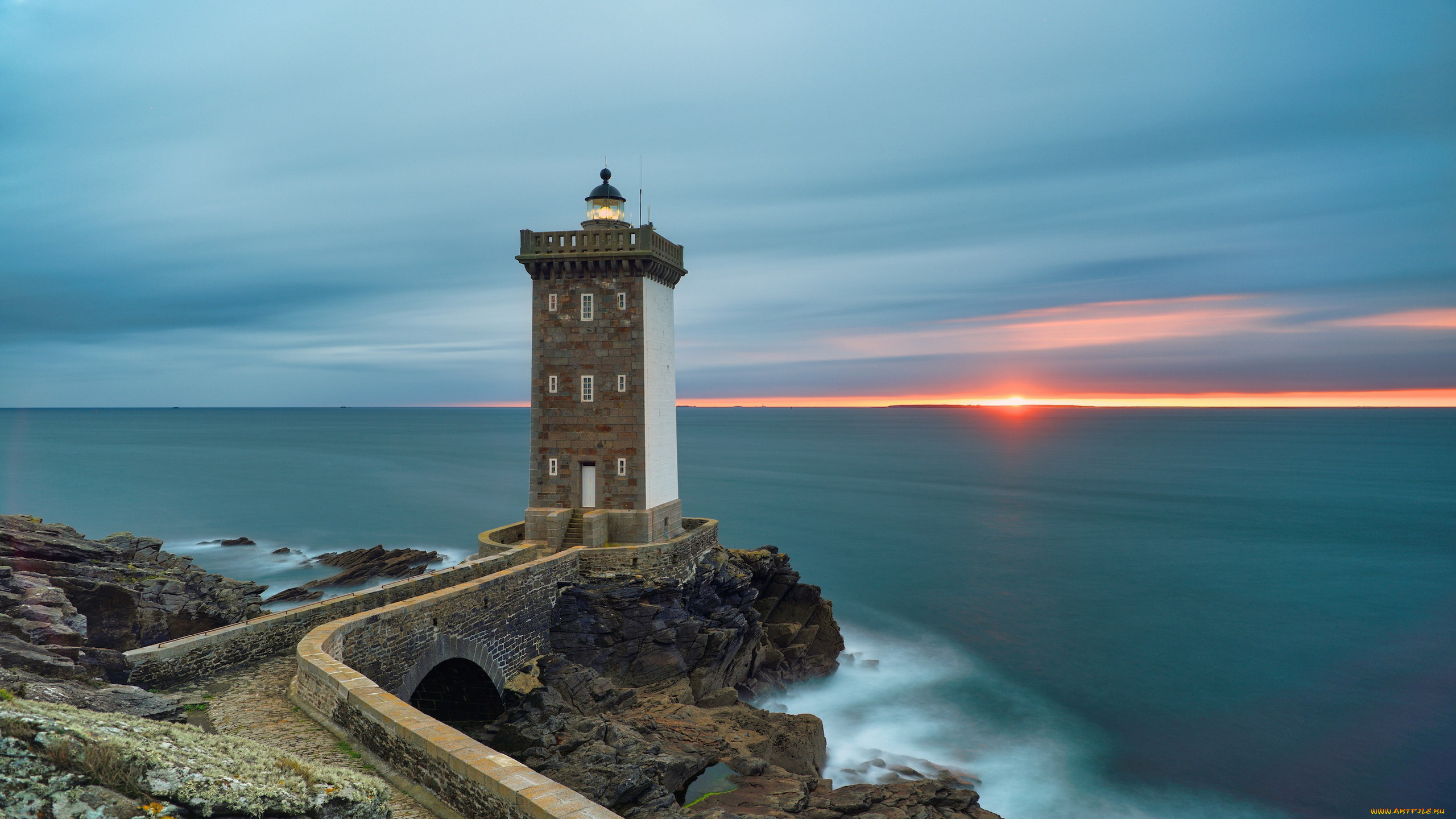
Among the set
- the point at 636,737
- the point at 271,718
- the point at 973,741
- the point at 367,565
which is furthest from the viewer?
the point at 367,565

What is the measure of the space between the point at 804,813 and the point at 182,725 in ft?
36.9

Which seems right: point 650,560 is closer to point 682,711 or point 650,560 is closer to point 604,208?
point 682,711

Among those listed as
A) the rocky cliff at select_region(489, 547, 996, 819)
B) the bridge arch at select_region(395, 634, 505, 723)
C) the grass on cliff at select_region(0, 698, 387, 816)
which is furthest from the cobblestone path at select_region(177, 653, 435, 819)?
the rocky cliff at select_region(489, 547, 996, 819)

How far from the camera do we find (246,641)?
Answer: 1416 cm

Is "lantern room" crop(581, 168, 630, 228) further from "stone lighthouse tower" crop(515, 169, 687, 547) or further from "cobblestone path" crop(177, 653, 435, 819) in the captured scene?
"cobblestone path" crop(177, 653, 435, 819)

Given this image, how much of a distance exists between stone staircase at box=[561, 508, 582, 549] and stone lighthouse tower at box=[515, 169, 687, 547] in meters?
0.03

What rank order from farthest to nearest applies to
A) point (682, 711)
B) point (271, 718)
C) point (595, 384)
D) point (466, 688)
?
point (595, 384), point (682, 711), point (466, 688), point (271, 718)

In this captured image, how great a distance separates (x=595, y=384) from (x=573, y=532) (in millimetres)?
4657

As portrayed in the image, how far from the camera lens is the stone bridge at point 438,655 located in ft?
27.9

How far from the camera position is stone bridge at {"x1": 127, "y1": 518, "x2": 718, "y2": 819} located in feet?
27.9

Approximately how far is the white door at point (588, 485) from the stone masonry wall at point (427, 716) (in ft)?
13.9

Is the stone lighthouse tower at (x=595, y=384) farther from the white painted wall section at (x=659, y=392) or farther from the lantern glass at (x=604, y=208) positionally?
the lantern glass at (x=604, y=208)

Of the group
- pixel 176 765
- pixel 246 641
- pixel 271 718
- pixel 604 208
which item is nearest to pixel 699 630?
pixel 246 641

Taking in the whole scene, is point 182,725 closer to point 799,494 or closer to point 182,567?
point 182,567
